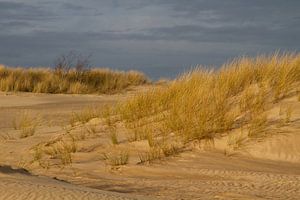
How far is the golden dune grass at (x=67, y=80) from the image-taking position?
25.7 meters

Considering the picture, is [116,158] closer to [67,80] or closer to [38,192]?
[38,192]

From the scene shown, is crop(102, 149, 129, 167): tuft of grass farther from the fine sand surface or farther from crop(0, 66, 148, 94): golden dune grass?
crop(0, 66, 148, 94): golden dune grass

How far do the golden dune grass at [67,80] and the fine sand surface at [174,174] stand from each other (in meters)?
14.9

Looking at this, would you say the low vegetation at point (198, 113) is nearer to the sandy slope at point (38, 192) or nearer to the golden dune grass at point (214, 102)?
the golden dune grass at point (214, 102)

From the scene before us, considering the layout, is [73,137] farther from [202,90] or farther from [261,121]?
[261,121]

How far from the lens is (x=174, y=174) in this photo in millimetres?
7598

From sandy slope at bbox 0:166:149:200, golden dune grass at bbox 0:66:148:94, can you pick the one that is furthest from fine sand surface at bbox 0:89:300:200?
golden dune grass at bbox 0:66:148:94

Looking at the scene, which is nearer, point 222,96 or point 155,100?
point 222,96

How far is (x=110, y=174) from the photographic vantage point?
759 centimetres

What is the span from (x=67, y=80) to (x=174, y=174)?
68.7 ft

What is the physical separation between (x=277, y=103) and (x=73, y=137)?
3.40 m

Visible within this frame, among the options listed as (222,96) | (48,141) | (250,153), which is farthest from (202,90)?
(48,141)

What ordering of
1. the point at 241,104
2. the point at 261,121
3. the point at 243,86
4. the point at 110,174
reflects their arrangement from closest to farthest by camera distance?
the point at 110,174
the point at 261,121
the point at 241,104
the point at 243,86

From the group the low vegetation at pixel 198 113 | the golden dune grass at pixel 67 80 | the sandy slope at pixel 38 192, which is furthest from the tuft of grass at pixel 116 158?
the golden dune grass at pixel 67 80
